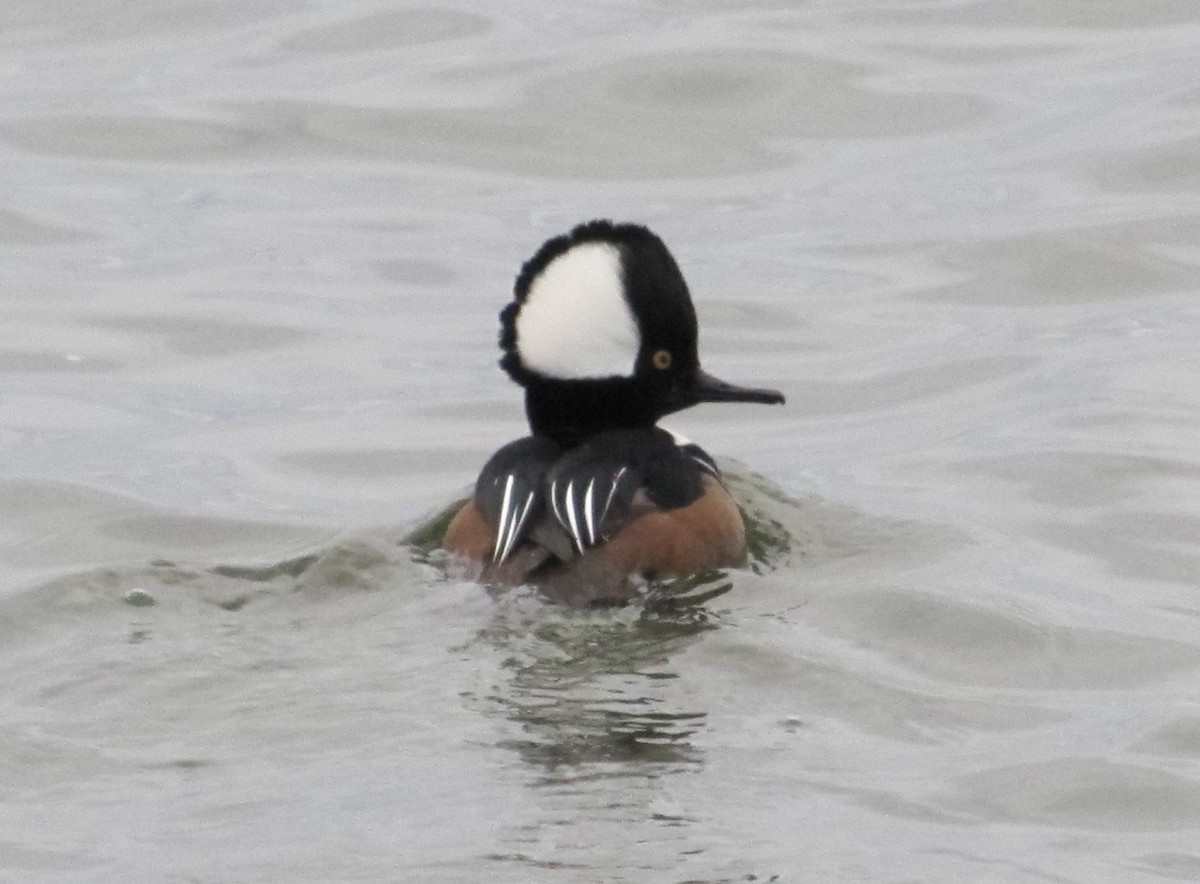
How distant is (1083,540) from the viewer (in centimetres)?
880

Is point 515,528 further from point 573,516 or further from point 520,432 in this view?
point 520,432

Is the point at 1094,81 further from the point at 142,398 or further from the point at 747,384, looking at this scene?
the point at 142,398

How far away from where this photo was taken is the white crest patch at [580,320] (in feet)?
24.9

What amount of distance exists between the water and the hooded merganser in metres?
0.22

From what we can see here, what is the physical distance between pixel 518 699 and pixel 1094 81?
34.4 ft

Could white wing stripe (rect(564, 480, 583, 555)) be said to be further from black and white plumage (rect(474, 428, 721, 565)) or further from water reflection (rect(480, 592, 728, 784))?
water reflection (rect(480, 592, 728, 784))

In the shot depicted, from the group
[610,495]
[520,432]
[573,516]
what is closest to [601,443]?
[610,495]

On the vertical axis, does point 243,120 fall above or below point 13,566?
above

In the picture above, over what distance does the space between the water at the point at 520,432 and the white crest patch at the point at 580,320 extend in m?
0.80

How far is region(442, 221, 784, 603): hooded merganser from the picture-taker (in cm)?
727

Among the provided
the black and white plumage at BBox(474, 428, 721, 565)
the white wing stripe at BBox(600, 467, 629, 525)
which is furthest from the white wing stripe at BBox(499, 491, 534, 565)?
the white wing stripe at BBox(600, 467, 629, 525)

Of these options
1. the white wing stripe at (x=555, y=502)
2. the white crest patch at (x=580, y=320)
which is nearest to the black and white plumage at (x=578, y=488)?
the white wing stripe at (x=555, y=502)

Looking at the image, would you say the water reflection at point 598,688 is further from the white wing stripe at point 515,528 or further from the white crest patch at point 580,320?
the white crest patch at point 580,320

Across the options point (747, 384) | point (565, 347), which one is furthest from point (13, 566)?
point (747, 384)
